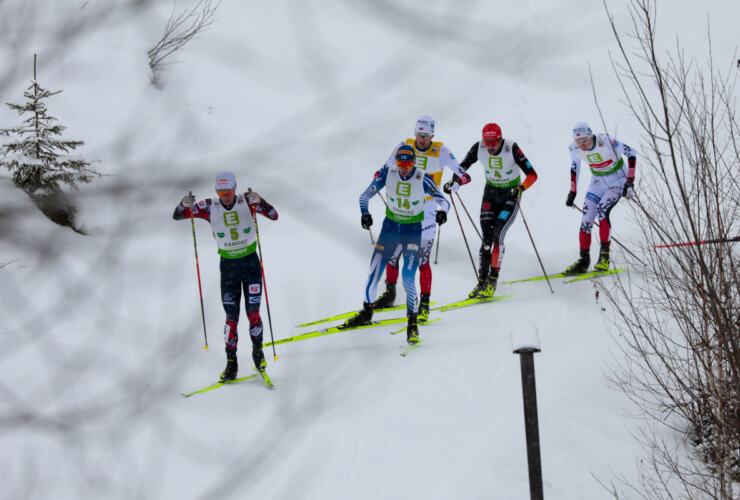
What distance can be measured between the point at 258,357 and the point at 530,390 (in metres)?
4.13

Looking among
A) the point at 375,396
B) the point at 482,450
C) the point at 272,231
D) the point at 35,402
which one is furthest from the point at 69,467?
the point at 272,231

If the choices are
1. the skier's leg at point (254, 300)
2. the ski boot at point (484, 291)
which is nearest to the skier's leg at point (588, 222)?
the ski boot at point (484, 291)

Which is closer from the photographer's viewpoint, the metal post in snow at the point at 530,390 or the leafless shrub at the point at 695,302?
the metal post in snow at the point at 530,390

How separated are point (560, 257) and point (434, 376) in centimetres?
628

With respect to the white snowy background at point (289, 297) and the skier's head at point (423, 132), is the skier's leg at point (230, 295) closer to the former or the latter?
the white snowy background at point (289, 297)

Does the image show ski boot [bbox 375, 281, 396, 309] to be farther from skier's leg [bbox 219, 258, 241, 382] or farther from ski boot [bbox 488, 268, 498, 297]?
skier's leg [bbox 219, 258, 241, 382]

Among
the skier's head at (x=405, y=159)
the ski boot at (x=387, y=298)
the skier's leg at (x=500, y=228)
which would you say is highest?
the skier's head at (x=405, y=159)

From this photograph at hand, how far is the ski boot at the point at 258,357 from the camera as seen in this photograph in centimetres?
621

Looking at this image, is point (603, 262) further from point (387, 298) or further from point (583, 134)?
point (387, 298)

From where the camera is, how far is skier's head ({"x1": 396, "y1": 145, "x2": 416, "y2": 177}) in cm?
669

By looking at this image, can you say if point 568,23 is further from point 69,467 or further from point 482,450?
point 69,467

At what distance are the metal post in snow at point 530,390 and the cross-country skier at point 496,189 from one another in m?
5.28

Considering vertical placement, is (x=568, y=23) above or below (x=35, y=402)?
above

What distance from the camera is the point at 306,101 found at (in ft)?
4.65
